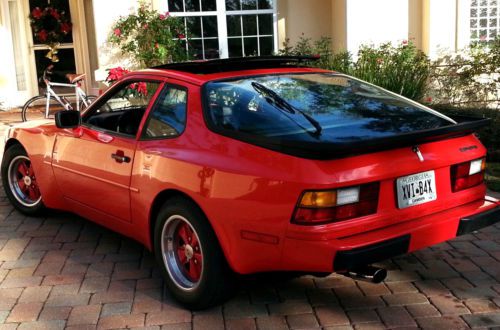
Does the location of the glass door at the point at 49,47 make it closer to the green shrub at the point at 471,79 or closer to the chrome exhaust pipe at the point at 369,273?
the green shrub at the point at 471,79

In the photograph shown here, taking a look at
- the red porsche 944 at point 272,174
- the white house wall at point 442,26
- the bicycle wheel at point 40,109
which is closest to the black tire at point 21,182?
the red porsche 944 at point 272,174

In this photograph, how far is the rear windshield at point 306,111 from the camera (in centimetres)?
350

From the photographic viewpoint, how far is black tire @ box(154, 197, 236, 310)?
350 cm

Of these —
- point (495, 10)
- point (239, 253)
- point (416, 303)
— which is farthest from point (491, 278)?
point (495, 10)

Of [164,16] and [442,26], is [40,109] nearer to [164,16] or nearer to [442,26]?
[164,16]

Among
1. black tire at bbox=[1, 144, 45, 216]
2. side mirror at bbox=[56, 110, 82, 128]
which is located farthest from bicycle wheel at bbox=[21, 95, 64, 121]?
side mirror at bbox=[56, 110, 82, 128]

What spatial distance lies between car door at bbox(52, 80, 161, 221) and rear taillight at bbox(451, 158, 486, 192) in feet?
6.78

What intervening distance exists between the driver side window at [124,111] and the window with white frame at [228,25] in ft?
25.4

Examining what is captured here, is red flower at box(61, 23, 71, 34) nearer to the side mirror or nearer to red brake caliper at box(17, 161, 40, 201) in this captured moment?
red brake caliper at box(17, 161, 40, 201)

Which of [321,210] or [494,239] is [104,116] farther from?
[494,239]

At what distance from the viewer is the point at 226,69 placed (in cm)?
421

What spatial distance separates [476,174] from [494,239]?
4.23ft

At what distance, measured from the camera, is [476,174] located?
3824 millimetres

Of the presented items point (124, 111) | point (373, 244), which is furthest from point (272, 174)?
point (124, 111)
